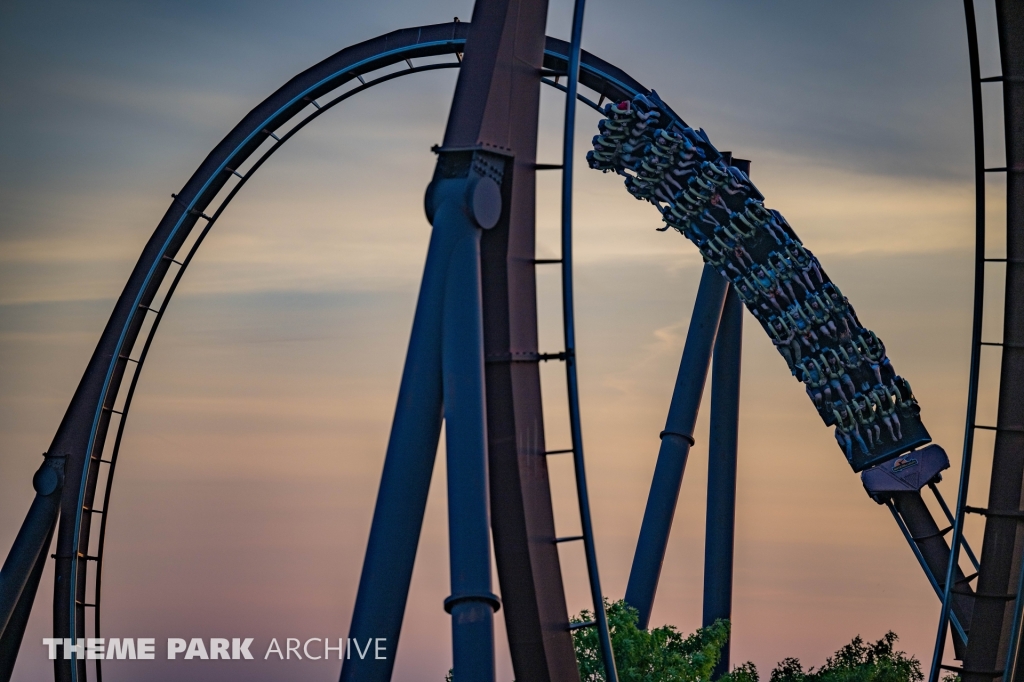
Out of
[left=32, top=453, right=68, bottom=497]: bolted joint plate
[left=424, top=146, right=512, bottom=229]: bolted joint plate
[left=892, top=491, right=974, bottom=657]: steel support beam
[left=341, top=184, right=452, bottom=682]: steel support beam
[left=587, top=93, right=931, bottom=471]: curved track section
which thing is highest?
[left=587, top=93, right=931, bottom=471]: curved track section

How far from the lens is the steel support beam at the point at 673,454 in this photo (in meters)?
18.9

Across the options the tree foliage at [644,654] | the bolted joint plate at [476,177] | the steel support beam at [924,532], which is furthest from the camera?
the tree foliage at [644,654]

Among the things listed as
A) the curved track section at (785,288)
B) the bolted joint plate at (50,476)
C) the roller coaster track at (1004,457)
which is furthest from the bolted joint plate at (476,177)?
the bolted joint plate at (50,476)

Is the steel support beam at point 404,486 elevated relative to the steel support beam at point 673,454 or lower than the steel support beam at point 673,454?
lower

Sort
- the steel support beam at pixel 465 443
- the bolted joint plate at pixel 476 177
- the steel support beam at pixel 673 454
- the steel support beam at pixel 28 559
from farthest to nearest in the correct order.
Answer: the steel support beam at pixel 673 454
the steel support beam at pixel 28 559
the bolted joint plate at pixel 476 177
the steel support beam at pixel 465 443

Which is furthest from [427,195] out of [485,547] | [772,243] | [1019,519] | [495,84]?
[772,243]

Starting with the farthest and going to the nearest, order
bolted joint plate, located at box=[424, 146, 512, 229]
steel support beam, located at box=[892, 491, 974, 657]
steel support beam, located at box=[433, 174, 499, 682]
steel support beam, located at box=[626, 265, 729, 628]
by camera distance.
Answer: steel support beam, located at box=[626, 265, 729, 628] → steel support beam, located at box=[892, 491, 974, 657] → bolted joint plate, located at box=[424, 146, 512, 229] → steel support beam, located at box=[433, 174, 499, 682]

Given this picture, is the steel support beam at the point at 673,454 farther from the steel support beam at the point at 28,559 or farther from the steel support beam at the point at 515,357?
the steel support beam at the point at 28,559

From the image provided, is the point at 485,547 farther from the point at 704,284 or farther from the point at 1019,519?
the point at 704,284

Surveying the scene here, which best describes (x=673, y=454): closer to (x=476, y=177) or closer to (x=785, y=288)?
(x=785, y=288)

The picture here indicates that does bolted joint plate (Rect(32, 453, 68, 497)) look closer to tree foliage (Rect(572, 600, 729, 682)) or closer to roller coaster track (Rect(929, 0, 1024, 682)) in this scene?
tree foliage (Rect(572, 600, 729, 682))

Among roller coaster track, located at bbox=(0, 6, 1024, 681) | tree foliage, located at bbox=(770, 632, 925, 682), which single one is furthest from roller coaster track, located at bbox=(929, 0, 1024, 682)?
tree foliage, located at bbox=(770, 632, 925, 682)

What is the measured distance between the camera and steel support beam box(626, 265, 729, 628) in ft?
62.0

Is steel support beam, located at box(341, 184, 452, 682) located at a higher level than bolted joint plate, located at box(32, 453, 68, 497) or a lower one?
lower
